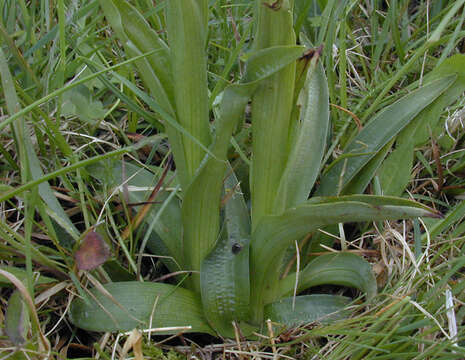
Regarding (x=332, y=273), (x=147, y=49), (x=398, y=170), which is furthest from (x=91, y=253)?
(x=398, y=170)

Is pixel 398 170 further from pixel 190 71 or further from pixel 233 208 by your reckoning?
pixel 190 71

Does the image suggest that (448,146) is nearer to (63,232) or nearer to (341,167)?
(341,167)

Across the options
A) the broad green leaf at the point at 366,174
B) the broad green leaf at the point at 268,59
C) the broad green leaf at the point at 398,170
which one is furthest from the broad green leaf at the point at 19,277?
the broad green leaf at the point at 398,170

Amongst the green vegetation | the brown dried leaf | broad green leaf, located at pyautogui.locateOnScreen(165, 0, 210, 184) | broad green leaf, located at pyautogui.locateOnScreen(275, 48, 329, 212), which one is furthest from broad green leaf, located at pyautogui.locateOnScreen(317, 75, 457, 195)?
the brown dried leaf

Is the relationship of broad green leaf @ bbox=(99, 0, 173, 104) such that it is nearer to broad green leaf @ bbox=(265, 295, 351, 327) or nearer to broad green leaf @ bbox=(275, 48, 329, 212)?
broad green leaf @ bbox=(275, 48, 329, 212)

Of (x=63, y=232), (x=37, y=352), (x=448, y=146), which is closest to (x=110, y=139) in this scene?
(x=63, y=232)
